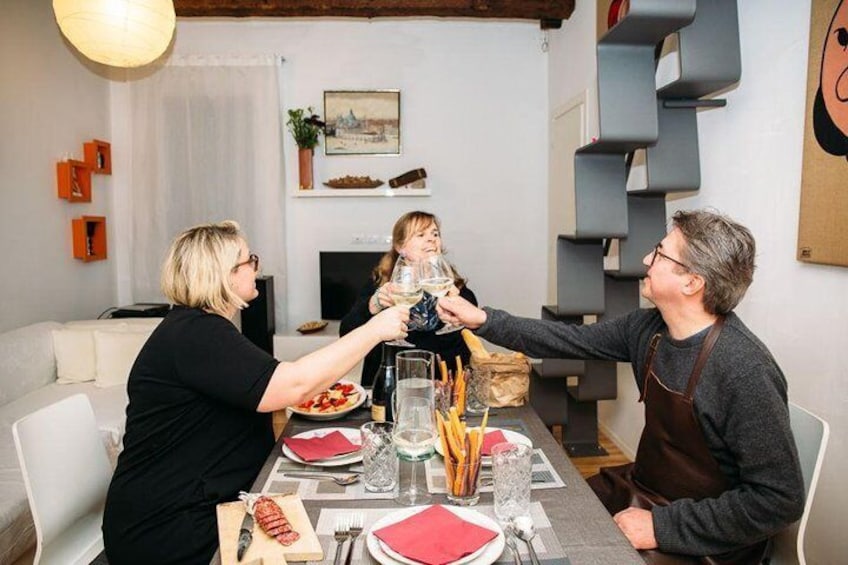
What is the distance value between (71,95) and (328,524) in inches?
171

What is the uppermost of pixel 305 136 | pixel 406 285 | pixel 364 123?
pixel 364 123

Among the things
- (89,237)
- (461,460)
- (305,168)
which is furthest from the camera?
(305,168)

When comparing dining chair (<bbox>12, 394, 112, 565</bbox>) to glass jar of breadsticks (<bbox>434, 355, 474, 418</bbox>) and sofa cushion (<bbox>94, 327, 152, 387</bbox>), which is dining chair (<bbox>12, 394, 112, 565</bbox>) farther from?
sofa cushion (<bbox>94, 327, 152, 387</bbox>)

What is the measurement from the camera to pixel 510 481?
1.25m

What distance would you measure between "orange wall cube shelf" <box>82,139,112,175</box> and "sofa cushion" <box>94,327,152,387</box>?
5.05 feet

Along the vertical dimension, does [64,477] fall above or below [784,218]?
below

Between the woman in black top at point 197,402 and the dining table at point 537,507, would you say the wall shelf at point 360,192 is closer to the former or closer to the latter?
the woman in black top at point 197,402

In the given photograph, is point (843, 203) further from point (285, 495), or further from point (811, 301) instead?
point (285, 495)

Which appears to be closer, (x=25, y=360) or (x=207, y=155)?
(x=25, y=360)

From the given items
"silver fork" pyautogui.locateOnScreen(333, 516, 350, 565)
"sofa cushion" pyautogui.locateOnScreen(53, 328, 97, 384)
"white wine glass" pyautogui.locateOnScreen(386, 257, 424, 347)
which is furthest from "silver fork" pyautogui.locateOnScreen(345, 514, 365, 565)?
"sofa cushion" pyautogui.locateOnScreen(53, 328, 97, 384)

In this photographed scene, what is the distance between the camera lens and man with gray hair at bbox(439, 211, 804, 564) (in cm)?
137

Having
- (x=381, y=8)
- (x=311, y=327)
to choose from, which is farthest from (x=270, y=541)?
(x=381, y=8)

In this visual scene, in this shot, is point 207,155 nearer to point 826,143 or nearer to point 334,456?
point 334,456

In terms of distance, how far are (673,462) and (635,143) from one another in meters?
1.49
